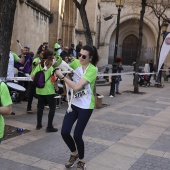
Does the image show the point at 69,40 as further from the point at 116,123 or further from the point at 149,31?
the point at 116,123

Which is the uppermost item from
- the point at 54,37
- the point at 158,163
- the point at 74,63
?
the point at 54,37

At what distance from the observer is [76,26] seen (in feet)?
95.4

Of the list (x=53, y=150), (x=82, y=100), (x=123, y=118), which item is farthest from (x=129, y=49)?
(x=82, y=100)

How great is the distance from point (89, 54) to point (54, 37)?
54.5ft

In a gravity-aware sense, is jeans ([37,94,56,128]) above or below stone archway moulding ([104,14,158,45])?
below

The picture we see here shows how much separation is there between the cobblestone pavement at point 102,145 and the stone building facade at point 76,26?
260 inches

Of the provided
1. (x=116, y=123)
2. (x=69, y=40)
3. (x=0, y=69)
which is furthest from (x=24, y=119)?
(x=69, y=40)

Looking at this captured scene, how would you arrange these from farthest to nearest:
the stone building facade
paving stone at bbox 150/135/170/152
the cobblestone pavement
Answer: the stone building facade < paving stone at bbox 150/135/170/152 < the cobblestone pavement

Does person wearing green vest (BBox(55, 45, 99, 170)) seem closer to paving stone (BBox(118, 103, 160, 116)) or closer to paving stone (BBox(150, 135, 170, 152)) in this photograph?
paving stone (BBox(150, 135, 170, 152))

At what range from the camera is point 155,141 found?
22.1 feet

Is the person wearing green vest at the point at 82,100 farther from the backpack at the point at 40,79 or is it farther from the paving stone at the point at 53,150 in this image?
the backpack at the point at 40,79

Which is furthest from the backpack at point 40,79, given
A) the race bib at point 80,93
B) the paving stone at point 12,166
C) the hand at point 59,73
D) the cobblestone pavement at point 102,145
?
the hand at point 59,73

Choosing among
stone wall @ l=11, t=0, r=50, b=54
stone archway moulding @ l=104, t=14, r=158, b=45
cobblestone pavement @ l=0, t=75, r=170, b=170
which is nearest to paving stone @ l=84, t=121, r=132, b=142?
cobblestone pavement @ l=0, t=75, r=170, b=170

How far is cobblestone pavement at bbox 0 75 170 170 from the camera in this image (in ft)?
16.7
